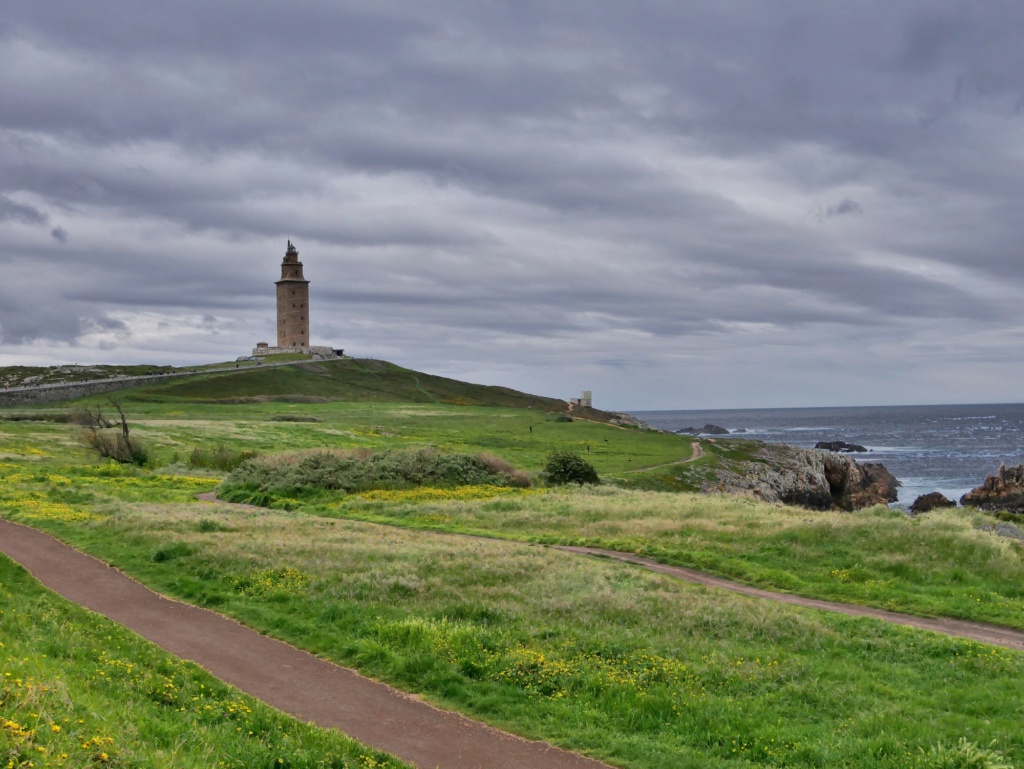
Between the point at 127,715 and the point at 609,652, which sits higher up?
the point at 127,715

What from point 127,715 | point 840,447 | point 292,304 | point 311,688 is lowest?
point 840,447

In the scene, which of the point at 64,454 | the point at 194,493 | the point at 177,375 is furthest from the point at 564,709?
the point at 177,375

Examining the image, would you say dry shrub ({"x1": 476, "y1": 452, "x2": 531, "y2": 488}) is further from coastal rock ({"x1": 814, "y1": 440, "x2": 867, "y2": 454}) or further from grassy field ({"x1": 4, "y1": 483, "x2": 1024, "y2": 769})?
coastal rock ({"x1": 814, "y1": 440, "x2": 867, "y2": 454})

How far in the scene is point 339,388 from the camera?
479 ft

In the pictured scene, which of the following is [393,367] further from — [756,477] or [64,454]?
[64,454]

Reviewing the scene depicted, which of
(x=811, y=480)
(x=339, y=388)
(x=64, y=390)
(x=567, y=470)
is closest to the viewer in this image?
(x=567, y=470)

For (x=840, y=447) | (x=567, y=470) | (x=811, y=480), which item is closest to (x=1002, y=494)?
(x=811, y=480)

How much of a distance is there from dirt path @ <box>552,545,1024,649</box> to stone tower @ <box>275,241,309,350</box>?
161 meters

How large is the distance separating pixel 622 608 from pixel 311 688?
7.70 m

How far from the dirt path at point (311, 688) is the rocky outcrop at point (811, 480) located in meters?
60.9

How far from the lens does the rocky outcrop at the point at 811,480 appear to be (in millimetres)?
79188

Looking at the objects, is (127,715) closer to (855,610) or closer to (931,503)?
(855,610)

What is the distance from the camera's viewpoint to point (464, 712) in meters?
13.2

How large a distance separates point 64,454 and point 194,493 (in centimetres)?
2003
